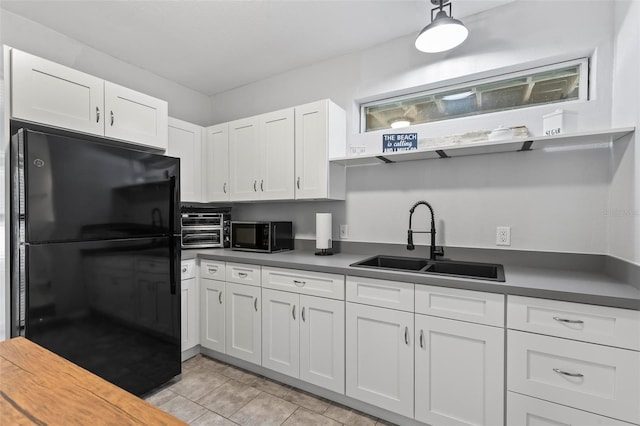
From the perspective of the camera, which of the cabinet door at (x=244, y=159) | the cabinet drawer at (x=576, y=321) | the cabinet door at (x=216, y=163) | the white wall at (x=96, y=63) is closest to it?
the cabinet drawer at (x=576, y=321)

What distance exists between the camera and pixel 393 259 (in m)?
2.29

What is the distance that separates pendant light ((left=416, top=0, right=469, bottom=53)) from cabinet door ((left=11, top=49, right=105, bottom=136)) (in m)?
2.18

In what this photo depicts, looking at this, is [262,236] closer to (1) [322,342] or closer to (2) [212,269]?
(2) [212,269]

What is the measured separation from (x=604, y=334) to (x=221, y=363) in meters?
2.47

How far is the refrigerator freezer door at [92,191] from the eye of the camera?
157 centimetres

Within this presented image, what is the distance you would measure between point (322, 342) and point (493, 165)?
5.36 ft

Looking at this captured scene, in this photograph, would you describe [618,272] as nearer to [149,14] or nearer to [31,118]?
[149,14]

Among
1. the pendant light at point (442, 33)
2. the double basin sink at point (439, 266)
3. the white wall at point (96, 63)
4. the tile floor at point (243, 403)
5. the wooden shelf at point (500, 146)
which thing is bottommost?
the tile floor at point (243, 403)

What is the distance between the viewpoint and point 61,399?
1.99 feet

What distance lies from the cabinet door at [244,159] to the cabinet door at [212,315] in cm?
81

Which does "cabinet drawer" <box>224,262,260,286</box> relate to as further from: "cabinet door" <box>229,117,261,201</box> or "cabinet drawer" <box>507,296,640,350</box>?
"cabinet drawer" <box>507,296,640,350</box>

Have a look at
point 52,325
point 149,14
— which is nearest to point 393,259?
point 52,325

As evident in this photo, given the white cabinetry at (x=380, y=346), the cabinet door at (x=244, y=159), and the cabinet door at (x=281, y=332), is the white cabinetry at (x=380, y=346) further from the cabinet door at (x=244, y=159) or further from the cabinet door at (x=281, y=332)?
the cabinet door at (x=244, y=159)

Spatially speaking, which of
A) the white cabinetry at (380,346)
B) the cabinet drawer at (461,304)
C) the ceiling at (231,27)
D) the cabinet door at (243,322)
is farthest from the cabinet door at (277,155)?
the cabinet drawer at (461,304)
